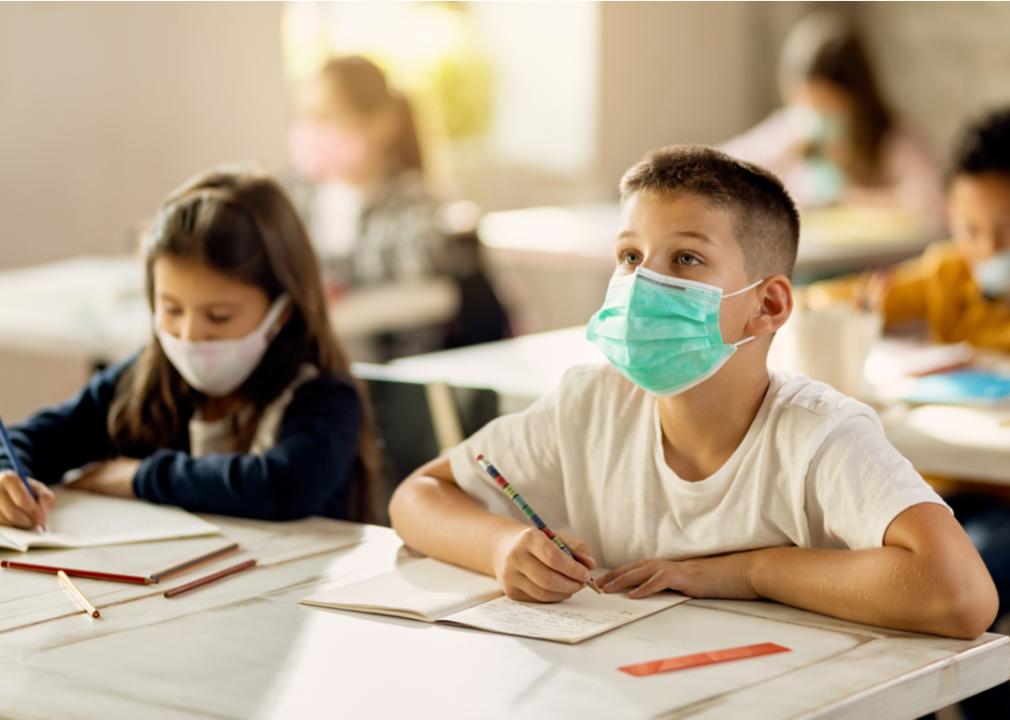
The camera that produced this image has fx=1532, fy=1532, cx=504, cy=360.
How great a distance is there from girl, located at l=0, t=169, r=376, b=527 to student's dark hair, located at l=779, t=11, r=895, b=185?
3379mm

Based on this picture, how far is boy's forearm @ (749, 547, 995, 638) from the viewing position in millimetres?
1410

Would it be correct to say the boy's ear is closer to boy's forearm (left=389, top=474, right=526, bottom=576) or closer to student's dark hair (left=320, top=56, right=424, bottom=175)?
boy's forearm (left=389, top=474, right=526, bottom=576)

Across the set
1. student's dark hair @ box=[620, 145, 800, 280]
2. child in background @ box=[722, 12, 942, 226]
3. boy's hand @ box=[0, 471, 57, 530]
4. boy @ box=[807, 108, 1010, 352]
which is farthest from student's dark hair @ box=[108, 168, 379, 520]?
child in background @ box=[722, 12, 942, 226]

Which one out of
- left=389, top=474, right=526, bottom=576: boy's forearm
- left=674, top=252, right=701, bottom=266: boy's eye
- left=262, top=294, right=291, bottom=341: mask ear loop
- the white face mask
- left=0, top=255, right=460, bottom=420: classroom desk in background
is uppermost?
left=674, top=252, right=701, bottom=266: boy's eye

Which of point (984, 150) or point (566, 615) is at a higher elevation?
point (984, 150)

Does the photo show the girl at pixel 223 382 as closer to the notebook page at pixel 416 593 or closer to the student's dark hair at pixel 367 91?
the notebook page at pixel 416 593

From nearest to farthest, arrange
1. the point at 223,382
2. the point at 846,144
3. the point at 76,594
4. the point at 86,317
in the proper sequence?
the point at 76,594 → the point at 223,382 → the point at 86,317 → the point at 846,144

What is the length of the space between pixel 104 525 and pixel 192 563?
23 cm

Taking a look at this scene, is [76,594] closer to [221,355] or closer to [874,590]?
[221,355]

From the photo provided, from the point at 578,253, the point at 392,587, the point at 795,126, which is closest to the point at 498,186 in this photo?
the point at 795,126

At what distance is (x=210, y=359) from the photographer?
2162mm

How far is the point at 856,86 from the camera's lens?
5.36 m

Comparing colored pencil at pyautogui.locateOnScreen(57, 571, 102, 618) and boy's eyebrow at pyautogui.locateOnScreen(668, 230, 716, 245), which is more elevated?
boy's eyebrow at pyautogui.locateOnScreen(668, 230, 716, 245)

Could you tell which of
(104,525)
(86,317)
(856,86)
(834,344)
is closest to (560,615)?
(104,525)
